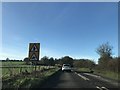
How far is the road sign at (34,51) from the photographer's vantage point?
21.7 m

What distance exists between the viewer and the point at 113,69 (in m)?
48.6

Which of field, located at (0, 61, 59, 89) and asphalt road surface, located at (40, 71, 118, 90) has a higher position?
field, located at (0, 61, 59, 89)

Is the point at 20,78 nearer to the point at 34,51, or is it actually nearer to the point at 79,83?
the point at 34,51

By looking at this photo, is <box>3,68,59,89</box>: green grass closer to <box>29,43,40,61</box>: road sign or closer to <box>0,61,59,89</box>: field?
<box>0,61,59,89</box>: field

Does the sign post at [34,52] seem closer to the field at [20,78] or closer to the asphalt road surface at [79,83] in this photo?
the field at [20,78]

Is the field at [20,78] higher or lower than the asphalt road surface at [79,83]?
higher

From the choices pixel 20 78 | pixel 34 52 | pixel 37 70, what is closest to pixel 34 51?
pixel 34 52

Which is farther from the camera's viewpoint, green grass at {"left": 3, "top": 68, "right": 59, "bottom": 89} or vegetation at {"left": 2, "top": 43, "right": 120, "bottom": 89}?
vegetation at {"left": 2, "top": 43, "right": 120, "bottom": 89}

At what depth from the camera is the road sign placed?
21.7 m

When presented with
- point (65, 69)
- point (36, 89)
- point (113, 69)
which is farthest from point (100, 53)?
point (36, 89)

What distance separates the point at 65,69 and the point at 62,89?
50815 millimetres

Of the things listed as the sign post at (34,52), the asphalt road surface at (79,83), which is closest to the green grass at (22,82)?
the asphalt road surface at (79,83)

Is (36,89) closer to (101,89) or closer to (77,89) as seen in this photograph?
(77,89)

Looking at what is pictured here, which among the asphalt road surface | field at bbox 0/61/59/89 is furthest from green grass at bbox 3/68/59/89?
the asphalt road surface
